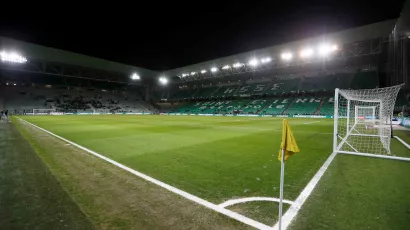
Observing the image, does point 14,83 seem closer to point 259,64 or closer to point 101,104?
point 101,104

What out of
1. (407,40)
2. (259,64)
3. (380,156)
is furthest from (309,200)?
(259,64)

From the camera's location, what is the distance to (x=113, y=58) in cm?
4634

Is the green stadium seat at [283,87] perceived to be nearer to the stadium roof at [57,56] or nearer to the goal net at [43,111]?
the stadium roof at [57,56]

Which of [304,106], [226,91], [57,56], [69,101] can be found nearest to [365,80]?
[304,106]

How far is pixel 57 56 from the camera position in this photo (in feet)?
135

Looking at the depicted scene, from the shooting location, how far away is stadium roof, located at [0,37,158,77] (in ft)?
118

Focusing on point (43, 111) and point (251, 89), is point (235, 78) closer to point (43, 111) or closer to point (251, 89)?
point (251, 89)

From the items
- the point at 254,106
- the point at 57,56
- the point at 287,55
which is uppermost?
the point at 57,56

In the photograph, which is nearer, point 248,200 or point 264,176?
point 248,200

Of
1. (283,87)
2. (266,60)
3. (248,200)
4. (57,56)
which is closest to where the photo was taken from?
(248,200)

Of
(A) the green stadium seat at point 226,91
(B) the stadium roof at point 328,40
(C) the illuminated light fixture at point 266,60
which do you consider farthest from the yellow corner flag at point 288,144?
(A) the green stadium seat at point 226,91

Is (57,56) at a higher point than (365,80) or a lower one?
higher

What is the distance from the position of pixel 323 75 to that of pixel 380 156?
45.6 meters

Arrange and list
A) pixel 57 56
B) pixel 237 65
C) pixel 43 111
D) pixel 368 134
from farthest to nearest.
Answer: pixel 43 111
pixel 237 65
pixel 57 56
pixel 368 134
